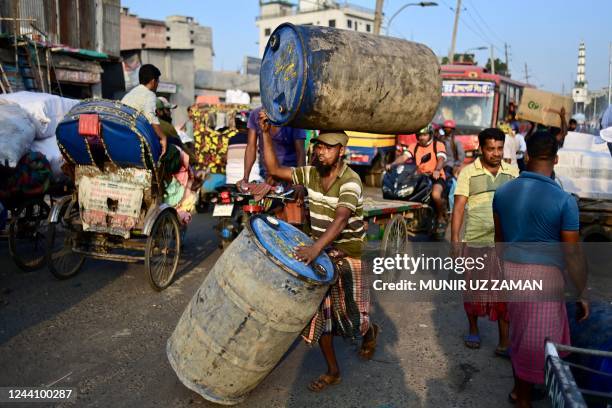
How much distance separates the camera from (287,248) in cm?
339

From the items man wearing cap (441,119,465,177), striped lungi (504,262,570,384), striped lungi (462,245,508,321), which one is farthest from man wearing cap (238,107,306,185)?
man wearing cap (441,119,465,177)

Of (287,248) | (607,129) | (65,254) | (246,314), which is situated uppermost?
(607,129)

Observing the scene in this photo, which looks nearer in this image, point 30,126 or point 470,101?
point 30,126

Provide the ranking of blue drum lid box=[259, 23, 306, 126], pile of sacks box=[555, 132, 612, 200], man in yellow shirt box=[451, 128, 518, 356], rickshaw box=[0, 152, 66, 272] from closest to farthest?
1. blue drum lid box=[259, 23, 306, 126]
2. man in yellow shirt box=[451, 128, 518, 356]
3. rickshaw box=[0, 152, 66, 272]
4. pile of sacks box=[555, 132, 612, 200]

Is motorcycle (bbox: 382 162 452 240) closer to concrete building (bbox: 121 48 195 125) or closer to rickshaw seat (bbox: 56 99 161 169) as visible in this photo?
rickshaw seat (bbox: 56 99 161 169)

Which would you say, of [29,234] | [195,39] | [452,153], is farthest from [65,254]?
[195,39]

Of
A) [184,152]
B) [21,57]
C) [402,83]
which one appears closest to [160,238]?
[184,152]

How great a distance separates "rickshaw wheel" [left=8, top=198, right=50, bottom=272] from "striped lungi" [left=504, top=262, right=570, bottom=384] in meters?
5.07

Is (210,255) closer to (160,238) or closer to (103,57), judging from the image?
(160,238)

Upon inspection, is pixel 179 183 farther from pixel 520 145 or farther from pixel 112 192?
pixel 520 145

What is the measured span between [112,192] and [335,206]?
2895mm

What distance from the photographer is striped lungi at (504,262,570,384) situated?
3330 mm

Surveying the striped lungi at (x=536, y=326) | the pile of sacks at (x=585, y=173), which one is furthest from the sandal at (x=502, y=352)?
the pile of sacks at (x=585, y=173)

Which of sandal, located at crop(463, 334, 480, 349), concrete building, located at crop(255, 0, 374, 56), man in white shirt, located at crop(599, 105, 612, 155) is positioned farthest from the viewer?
concrete building, located at crop(255, 0, 374, 56)
